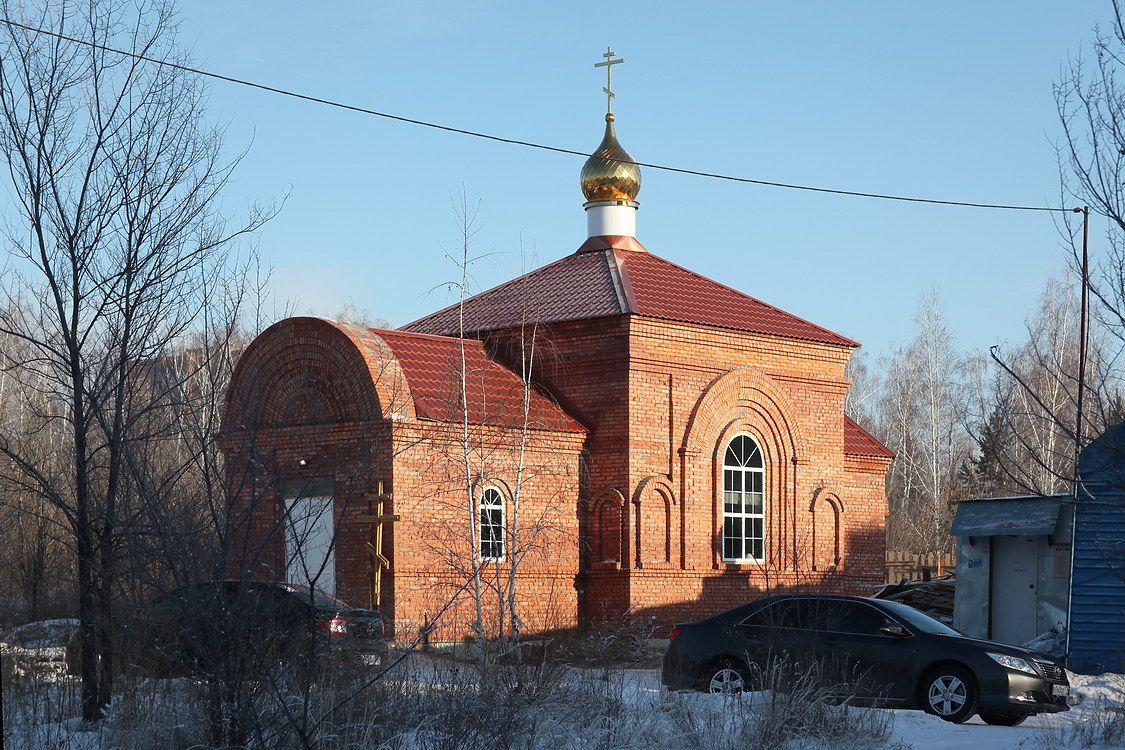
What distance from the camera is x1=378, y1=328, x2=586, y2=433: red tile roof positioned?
1998 centimetres

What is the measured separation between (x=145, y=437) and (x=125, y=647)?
201 cm

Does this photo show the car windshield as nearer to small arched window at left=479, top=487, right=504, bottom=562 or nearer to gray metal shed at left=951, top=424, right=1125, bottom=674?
gray metal shed at left=951, top=424, right=1125, bottom=674

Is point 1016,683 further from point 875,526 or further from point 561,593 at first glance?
point 875,526

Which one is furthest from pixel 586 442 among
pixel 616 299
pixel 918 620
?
pixel 918 620

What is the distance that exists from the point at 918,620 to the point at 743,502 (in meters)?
9.10

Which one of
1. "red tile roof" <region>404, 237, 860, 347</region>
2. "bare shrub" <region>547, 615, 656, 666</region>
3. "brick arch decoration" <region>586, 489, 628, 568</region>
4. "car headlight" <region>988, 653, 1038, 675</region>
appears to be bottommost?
"bare shrub" <region>547, 615, 656, 666</region>

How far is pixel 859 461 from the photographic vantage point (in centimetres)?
2720

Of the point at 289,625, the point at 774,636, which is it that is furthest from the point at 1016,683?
the point at 289,625

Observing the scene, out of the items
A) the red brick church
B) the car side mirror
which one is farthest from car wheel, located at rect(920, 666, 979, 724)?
the red brick church

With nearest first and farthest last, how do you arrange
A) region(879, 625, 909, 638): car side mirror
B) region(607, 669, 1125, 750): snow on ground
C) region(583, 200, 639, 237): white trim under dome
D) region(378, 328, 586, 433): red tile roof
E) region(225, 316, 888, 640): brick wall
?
region(607, 669, 1125, 750): snow on ground < region(879, 625, 909, 638): car side mirror < region(225, 316, 888, 640): brick wall < region(378, 328, 586, 433): red tile roof < region(583, 200, 639, 237): white trim under dome

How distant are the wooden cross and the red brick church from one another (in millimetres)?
34

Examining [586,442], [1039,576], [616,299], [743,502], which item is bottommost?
[1039,576]

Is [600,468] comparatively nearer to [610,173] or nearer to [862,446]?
[610,173]

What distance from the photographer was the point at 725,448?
893 inches
